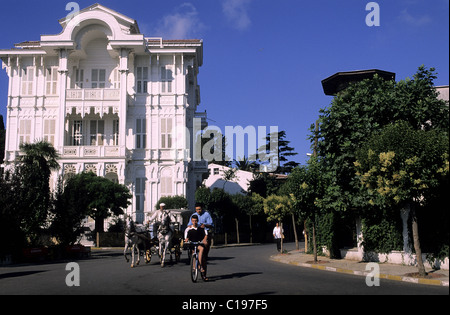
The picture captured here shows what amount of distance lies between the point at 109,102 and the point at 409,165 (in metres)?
35.9

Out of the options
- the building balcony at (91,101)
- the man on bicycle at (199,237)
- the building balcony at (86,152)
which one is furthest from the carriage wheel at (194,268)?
the building balcony at (91,101)

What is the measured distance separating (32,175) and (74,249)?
15.6 feet

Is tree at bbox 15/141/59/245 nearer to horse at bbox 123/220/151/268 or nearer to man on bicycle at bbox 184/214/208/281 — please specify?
horse at bbox 123/220/151/268

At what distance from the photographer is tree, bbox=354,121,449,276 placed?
45.1ft

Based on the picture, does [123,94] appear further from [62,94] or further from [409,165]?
[409,165]

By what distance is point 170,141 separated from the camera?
46281mm

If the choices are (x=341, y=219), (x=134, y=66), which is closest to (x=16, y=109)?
(x=134, y=66)

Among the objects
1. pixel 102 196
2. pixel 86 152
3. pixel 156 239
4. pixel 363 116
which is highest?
pixel 86 152

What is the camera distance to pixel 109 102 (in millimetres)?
45312

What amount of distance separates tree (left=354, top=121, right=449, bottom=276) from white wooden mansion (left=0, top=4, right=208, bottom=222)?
3209 centimetres

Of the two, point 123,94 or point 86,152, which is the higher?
point 123,94

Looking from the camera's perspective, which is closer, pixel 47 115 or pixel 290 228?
pixel 47 115

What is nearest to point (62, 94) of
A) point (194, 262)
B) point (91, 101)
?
point (91, 101)

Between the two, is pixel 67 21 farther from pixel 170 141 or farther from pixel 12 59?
pixel 170 141
